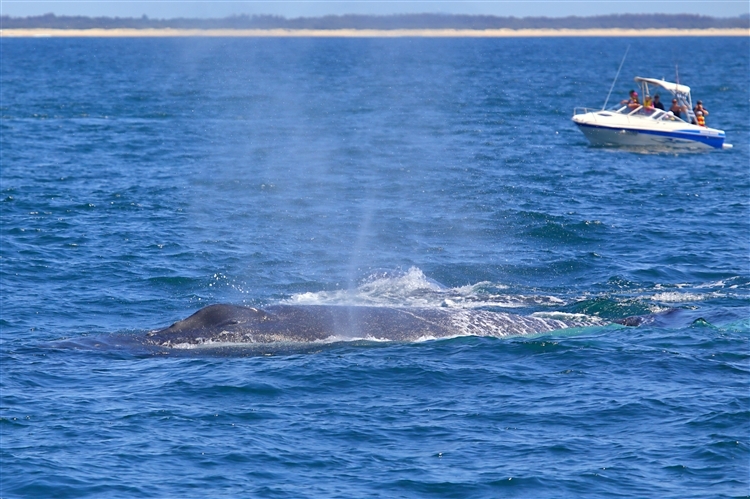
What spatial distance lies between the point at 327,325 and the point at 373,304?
3.27 meters

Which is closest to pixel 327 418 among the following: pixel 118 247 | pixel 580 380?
pixel 580 380

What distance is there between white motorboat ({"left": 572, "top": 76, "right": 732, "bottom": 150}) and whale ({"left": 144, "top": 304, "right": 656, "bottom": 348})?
31709mm

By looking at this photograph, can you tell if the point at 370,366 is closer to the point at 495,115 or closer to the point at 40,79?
the point at 495,115

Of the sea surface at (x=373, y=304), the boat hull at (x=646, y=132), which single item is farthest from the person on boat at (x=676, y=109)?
the sea surface at (x=373, y=304)

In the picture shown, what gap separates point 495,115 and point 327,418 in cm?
5211

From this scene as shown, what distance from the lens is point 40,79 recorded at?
99250 millimetres

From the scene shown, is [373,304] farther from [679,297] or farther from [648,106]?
[648,106]

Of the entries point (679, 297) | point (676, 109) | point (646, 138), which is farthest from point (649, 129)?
point (679, 297)

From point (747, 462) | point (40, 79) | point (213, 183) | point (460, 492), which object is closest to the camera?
point (460, 492)

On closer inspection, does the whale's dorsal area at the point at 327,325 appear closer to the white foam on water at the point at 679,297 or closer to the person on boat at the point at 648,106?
the white foam on water at the point at 679,297

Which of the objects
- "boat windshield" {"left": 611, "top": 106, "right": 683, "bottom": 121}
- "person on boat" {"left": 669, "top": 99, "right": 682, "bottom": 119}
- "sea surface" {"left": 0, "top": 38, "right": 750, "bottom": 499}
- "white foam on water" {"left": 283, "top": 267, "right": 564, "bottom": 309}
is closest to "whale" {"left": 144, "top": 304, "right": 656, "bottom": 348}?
"sea surface" {"left": 0, "top": 38, "right": 750, "bottom": 499}

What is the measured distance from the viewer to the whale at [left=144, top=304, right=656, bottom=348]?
762 inches

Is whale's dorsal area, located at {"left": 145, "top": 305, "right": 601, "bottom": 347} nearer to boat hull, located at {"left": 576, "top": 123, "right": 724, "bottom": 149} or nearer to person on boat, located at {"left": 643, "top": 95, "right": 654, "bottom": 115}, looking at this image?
boat hull, located at {"left": 576, "top": 123, "right": 724, "bottom": 149}

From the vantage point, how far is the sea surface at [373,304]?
1426 cm
